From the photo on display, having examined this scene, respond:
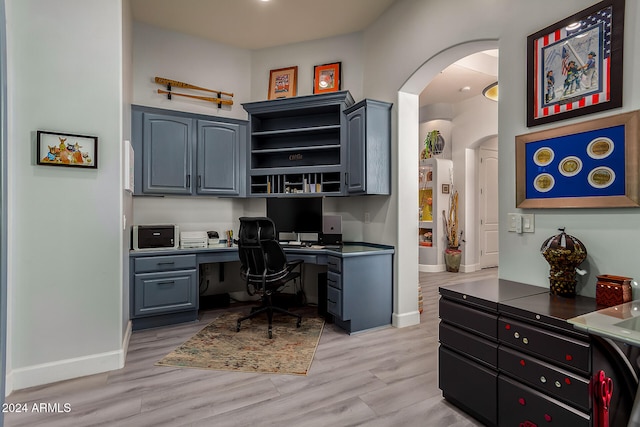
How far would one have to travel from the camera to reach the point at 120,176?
2.64 m

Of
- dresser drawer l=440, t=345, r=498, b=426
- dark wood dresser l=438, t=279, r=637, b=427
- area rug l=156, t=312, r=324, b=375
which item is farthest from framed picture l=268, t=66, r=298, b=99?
dresser drawer l=440, t=345, r=498, b=426

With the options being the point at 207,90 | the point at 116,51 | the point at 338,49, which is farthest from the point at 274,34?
the point at 116,51

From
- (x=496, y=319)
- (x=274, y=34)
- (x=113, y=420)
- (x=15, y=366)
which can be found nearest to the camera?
(x=496, y=319)

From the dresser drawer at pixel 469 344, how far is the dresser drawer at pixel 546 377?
0.05m

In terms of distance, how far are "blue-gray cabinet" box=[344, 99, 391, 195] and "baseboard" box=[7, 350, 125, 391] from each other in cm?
265

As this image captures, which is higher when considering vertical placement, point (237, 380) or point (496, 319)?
point (496, 319)

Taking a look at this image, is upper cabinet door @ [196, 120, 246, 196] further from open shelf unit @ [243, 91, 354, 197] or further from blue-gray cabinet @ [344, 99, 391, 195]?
blue-gray cabinet @ [344, 99, 391, 195]

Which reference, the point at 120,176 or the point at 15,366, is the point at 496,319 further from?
the point at 15,366

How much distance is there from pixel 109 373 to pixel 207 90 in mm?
3328

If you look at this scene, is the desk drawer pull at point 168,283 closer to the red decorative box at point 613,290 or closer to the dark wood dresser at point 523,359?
the dark wood dresser at point 523,359

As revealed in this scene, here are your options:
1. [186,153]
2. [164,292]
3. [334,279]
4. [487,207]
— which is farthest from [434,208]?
[164,292]

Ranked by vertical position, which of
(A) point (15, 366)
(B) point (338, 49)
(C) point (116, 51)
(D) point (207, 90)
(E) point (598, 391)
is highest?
(B) point (338, 49)

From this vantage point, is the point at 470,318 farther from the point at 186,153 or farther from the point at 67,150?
the point at 186,153

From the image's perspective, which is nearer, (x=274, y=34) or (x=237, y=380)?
(x=237, y=380)
